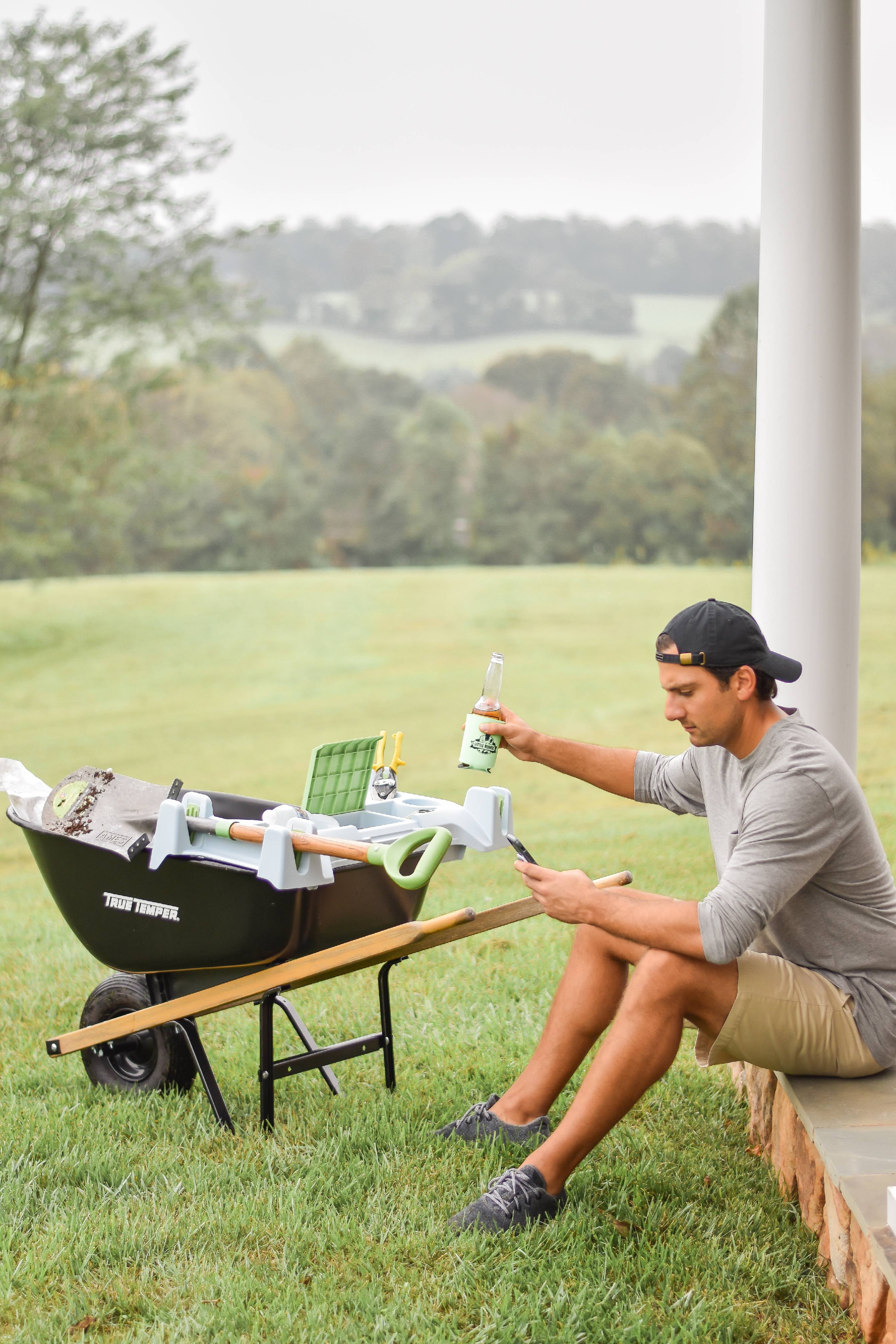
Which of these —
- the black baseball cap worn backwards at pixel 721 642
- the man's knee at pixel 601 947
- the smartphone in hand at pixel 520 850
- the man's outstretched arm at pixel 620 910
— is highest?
the black baseball cap worn backwards at pixel 721 642

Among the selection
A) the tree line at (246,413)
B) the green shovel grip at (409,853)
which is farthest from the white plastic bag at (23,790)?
the tree line at (246,413)

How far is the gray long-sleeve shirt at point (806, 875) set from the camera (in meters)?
2.00

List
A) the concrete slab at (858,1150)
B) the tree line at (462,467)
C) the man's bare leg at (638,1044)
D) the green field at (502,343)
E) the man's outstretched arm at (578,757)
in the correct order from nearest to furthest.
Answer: the concrete slab at (858,1150) < the man's bare leg at (638,1044) < the man's outstretched arm at (578,757) < the tree line at (462,467) < the green field at (502,343)

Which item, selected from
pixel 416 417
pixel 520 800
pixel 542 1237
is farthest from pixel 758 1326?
pixel 416 417

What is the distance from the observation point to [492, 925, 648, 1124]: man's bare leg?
227 centimetres

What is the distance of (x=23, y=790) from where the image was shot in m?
2.68

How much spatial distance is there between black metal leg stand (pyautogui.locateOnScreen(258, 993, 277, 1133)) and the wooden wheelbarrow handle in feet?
0.12

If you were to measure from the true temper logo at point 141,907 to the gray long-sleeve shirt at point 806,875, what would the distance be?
1064mm

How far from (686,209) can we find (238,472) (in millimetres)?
10106

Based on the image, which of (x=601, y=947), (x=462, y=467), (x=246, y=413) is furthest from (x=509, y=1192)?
(x=246, y=413)

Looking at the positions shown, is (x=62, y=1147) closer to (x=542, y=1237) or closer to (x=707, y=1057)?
(x=542, y=1237)

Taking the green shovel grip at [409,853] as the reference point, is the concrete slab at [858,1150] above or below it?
below

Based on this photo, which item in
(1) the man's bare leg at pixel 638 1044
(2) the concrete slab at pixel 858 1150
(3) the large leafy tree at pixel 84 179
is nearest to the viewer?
(2) the concrete slab at pixel 858 1150

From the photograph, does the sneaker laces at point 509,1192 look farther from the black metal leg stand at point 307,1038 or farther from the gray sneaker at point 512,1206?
the black metal leg stand at point 307,1038
